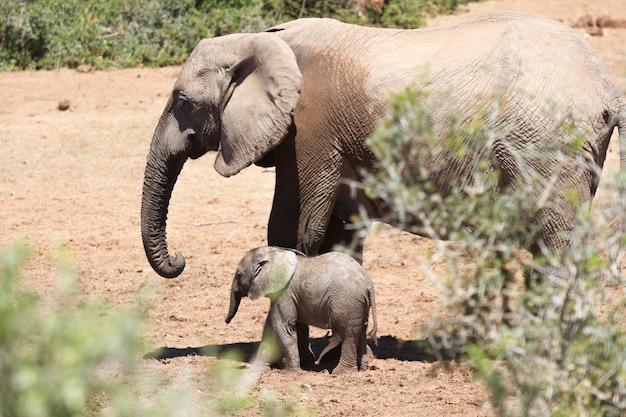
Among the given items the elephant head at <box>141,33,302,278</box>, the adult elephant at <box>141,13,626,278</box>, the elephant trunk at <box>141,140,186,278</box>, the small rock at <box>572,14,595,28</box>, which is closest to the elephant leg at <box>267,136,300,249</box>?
the adult elephant at <box>141,13,626,278</box>

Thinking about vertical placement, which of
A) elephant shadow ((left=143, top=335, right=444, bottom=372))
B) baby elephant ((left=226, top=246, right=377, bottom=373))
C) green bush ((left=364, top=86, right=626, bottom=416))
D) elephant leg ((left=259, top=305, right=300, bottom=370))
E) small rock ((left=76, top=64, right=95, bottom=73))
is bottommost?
small rock ((left=76, top=64, right=95, bottom=73))

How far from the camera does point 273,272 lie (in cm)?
688

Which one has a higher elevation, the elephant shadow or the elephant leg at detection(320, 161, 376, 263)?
the elephant leg at detection(320, 161, 376, 263)

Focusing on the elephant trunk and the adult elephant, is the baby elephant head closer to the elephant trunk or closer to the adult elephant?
the adult elephant

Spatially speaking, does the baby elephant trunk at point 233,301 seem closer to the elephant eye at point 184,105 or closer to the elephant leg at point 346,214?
the elephant leg at point 346,214

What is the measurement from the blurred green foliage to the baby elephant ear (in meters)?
9.36

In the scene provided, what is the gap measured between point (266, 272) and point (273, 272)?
5 cm

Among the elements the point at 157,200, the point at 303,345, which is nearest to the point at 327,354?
the point at 303,345

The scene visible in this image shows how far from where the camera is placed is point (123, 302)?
8.56m

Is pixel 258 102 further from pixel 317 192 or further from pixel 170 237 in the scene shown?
pixel 170 237

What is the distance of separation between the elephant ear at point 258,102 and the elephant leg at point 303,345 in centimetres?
103

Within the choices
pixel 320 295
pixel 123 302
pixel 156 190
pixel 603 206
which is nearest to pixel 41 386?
pixel 603 206

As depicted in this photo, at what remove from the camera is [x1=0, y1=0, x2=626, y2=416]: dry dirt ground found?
6.68 meters

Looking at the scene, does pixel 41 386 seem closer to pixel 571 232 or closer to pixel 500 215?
pixel 500 215
